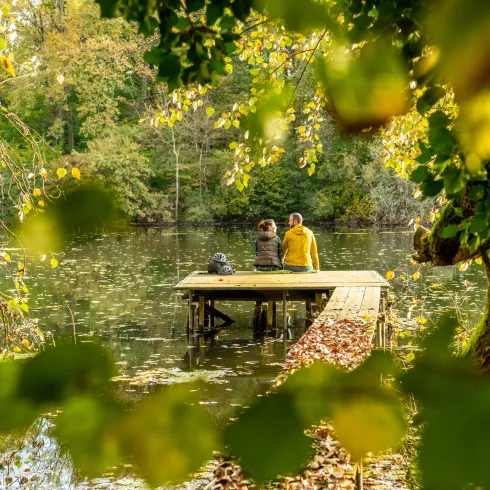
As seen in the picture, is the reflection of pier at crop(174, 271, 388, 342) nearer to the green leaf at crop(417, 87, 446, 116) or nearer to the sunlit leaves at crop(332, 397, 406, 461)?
the green leaf at crop(417, 87, 446, 116)

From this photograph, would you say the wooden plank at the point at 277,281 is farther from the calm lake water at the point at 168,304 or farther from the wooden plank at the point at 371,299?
the calm lake water at the point at 168,304

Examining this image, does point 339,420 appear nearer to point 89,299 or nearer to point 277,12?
point 277,12

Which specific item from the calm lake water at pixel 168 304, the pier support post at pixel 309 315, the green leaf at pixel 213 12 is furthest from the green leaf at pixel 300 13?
the pier support post at pixel 309 315

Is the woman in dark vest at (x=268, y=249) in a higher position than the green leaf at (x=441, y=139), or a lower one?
lower

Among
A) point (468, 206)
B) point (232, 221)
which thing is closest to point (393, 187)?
point (232, 221)

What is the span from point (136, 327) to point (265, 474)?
12350mm

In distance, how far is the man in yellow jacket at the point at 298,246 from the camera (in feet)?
37.9

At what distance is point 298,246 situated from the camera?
11.9 m

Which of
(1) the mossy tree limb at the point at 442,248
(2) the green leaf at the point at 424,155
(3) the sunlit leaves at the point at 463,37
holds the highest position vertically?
(3) the sunlit leaves at the point at 463,37

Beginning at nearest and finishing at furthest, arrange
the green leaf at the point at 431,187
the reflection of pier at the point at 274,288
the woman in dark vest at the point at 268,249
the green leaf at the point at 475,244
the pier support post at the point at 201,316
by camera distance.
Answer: the green leaf at the point at 431,187 → the green leaf at the point at 475,244 → the reflection of pier at the point at 274,288 → the woman in dark vest at the point at 268,249 → the pier support post at the point at 201,316

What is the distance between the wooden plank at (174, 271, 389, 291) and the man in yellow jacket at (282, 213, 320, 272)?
22 cm

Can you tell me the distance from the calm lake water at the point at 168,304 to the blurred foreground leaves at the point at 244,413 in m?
0.02

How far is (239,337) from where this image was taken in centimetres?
1194

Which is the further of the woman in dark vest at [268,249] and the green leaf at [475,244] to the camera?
the woman in dark vest at [268,249]
